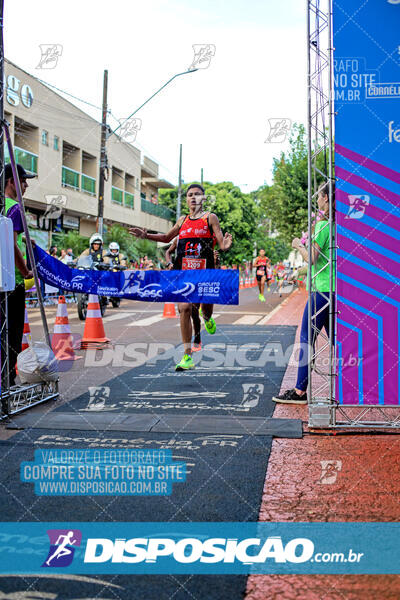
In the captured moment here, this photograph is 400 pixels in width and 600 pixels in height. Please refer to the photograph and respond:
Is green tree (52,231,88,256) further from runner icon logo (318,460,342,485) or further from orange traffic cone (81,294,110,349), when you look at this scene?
runner icon logo (318,460,342,485)

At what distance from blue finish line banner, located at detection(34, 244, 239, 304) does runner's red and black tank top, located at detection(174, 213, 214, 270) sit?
0.81 metres

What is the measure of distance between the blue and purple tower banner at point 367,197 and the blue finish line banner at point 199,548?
6.32ft

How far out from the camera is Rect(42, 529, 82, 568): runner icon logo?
8.86ft

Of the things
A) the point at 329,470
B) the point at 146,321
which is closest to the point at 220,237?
the point at 329,470

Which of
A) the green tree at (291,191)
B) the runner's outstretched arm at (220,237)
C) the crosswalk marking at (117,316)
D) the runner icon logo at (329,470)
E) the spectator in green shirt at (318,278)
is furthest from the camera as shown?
the green tree at (291,191)

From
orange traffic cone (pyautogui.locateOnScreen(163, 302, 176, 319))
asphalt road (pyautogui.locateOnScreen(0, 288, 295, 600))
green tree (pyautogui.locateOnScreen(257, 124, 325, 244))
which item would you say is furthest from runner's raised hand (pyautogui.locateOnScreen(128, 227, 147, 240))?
green tree (pyautogui.locateOnScreen(257, 124, 325, 244))

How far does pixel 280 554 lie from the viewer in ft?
9.14

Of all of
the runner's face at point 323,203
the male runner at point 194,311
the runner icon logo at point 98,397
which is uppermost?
the runner's face at point 323,203

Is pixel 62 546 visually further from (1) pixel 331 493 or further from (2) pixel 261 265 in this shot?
(2) pixel 261 265

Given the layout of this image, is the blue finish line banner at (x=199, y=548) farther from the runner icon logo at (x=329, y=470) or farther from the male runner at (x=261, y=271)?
the male runner at (x=261, y=271)

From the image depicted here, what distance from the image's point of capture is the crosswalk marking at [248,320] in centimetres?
1539

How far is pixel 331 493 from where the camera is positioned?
11.6ft

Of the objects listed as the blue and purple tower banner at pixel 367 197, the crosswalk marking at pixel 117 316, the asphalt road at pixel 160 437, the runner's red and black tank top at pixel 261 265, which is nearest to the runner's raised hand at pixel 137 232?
the asphalt road at pixel 160 437

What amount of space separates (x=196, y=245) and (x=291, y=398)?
2.33 m
